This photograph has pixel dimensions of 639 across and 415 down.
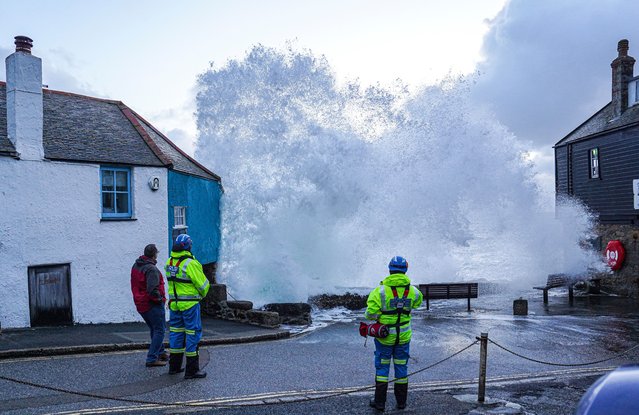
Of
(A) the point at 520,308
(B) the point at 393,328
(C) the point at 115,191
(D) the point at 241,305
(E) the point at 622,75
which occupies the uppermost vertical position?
(E) the point at 622,75

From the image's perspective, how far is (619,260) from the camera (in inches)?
930

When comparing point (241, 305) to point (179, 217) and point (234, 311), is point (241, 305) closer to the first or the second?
point (234, 311)

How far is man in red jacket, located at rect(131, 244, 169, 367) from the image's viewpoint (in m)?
8.14

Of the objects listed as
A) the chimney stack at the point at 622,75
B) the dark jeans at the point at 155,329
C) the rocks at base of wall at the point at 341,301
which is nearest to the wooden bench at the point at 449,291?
the rocks at base of wall at the point at 341,301

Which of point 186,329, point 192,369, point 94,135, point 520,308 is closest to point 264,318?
point 192,369

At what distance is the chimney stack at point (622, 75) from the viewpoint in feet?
83.1

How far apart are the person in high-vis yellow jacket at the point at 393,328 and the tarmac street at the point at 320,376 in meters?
0.27

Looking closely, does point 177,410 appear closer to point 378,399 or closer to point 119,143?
point 378,399

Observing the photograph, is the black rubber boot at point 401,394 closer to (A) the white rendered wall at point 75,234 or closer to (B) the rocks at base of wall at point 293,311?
(B) the rocks at base of wall at point 293,311

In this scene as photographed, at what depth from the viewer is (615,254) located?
23.8 meters

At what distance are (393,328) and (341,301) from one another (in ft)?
38.2

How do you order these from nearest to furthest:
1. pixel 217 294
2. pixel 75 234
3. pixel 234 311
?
1. pixel 75 234
2. pixel 234 311
3. pixel 217 294

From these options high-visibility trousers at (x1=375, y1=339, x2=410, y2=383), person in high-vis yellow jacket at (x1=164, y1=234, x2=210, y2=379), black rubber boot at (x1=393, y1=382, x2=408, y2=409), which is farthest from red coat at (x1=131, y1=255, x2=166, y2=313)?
black rubber boot at (x1=393, y1=382, x2=408, y2=409)

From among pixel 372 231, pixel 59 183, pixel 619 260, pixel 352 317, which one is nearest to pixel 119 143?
pixel 59 183
